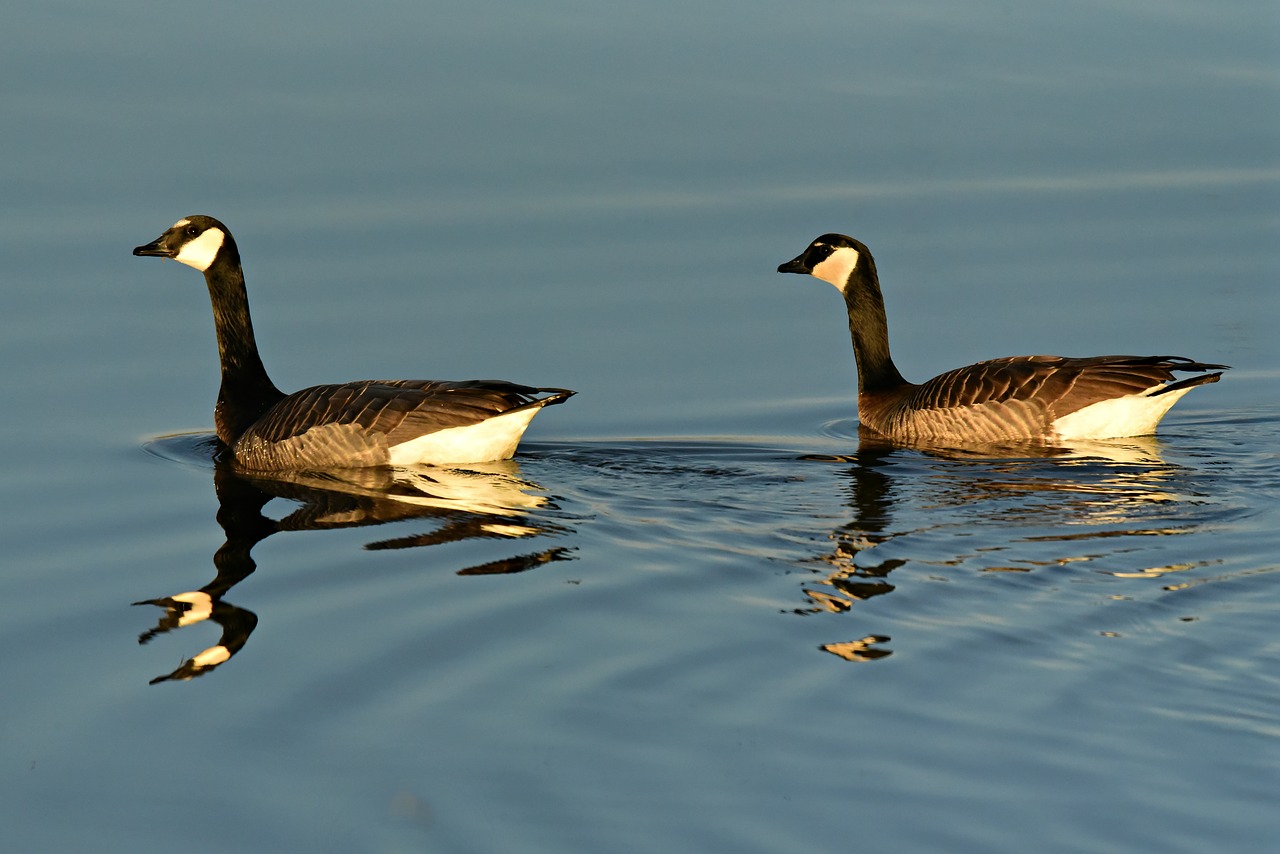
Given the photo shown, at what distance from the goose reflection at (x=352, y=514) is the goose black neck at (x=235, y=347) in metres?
0.69

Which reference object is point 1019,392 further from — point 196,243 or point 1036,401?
point 196,243

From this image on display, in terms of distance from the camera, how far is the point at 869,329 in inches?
559

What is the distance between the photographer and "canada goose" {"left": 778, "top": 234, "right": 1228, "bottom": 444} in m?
12.4

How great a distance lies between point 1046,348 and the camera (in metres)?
14.5

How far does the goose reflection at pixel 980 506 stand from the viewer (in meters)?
8.94

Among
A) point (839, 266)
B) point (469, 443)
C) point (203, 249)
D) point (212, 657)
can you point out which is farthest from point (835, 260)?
point (212, 657)

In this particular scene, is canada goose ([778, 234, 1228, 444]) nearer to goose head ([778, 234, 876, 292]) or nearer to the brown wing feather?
the brown wing feather

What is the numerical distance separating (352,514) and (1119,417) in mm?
5748

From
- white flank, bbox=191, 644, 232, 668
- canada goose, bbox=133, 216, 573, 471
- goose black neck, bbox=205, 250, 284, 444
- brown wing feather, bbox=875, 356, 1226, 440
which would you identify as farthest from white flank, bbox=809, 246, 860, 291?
white flank, bbox=191, 644, 232, 668

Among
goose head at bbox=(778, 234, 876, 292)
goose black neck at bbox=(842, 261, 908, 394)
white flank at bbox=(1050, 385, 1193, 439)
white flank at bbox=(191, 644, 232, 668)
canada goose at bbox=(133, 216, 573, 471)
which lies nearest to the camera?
white flank at bbox=(191, 644, 232, 668)

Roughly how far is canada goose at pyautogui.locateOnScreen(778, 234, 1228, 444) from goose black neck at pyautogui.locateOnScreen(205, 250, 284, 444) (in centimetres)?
475

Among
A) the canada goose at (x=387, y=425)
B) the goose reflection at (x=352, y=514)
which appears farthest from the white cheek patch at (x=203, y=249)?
the goose reflection at (x=352, y=514)

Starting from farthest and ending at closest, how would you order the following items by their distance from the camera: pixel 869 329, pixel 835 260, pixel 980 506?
pixel 835 260
pixel 869 329
pixel 980 506

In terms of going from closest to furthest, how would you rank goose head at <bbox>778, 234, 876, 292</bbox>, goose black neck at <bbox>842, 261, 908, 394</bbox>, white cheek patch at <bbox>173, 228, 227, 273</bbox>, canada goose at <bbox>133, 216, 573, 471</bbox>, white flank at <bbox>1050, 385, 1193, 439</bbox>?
canada goose at <bbox>133, 216, 573, 471</bbox> → white flank at <bbox>1050, 385, 1193, 439</bbox> → white cheek patch at <bbox>173, 228, 227, 273</bbox> → goose black neck at <bbox>842, 261, 908, 394</bbox> → goose head at <bbox>778, 234, 876, 292</bbox>
